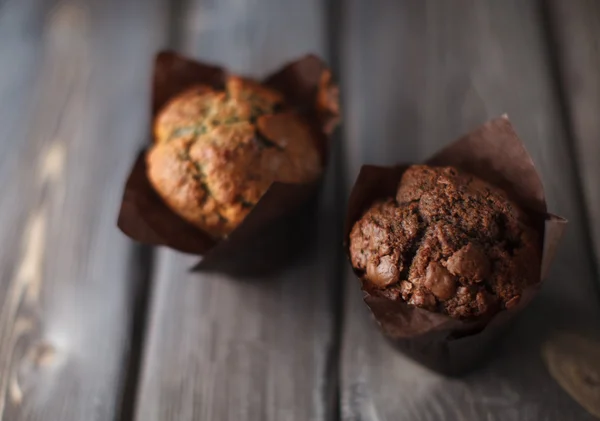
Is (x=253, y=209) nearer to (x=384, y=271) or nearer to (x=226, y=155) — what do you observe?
(x=226, y=155)

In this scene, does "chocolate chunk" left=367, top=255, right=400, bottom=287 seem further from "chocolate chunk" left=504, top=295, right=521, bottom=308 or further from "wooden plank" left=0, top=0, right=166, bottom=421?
"wooden plank" left=0, top=0, right=166, bottom=421

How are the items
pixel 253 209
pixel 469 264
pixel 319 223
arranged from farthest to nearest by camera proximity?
1. pixel 319 223
2. pixel 253 209
3. pixel 469 264

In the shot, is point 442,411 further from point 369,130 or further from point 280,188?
point 369,130

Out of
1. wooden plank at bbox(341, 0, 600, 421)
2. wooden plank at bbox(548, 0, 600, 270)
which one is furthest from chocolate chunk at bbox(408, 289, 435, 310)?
wooden plank at bbox(548, 0, 600, 270)

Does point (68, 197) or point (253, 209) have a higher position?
point (253, 209)

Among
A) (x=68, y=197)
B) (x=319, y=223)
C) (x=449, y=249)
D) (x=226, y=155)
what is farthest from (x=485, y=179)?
(x=68, y=197)

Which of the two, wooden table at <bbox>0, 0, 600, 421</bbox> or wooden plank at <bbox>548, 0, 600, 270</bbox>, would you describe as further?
wooden plank at <bbox>548, 0, 600, 270</bbox>
